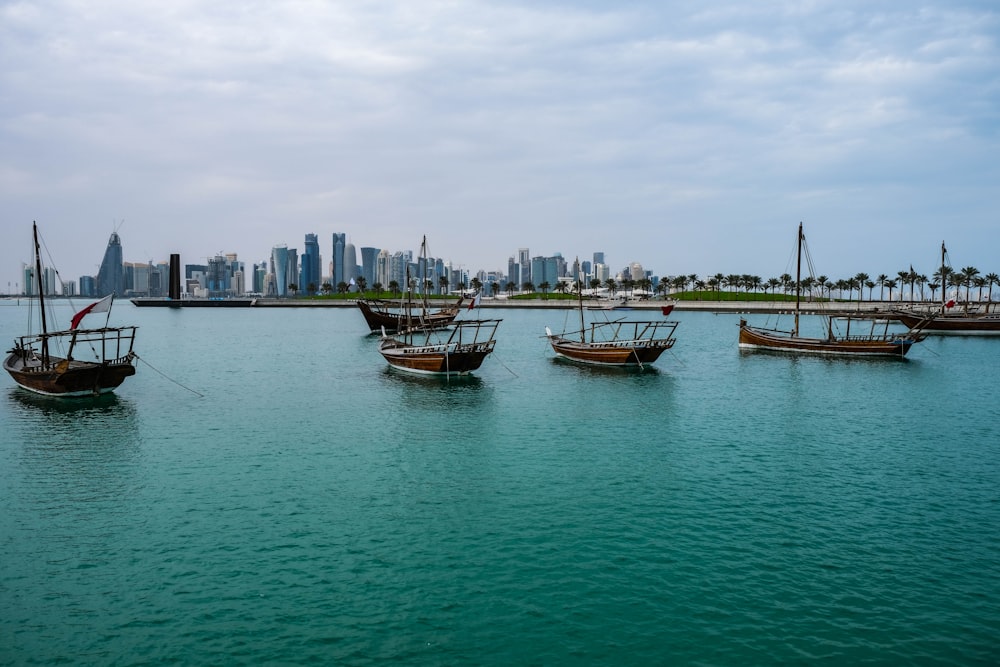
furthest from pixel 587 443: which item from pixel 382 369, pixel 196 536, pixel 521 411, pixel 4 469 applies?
pixel 382 369

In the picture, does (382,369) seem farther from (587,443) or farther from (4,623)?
(4,623)

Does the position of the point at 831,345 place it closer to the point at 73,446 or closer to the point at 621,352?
the point at 621,352

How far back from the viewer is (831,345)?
247ft

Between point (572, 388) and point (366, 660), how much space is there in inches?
1472

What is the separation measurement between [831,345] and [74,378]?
73.6 meters

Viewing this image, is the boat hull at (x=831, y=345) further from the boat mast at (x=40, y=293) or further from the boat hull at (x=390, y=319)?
the boat mast at (x=40, y=293)

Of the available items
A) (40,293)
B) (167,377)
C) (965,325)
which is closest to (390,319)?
(167,377)

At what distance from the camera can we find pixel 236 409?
41719 mm

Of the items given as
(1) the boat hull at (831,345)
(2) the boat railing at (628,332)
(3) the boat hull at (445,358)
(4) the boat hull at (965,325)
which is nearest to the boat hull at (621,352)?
(2) the boat railing at (628,332)

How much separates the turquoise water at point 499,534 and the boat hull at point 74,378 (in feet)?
8.51

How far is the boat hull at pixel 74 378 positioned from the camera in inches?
1720

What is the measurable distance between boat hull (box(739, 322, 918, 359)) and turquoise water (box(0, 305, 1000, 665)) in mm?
31932

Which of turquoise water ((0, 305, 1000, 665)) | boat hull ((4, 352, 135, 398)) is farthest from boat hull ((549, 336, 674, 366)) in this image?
boat hull ((4, 352, 135, 398))

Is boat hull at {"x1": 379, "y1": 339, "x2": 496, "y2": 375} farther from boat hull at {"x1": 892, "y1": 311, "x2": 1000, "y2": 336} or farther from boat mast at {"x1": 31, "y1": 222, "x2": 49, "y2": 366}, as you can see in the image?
boat hull at {"x1": 892, "y1": 311, "x2": 1000, "y2": 336}
